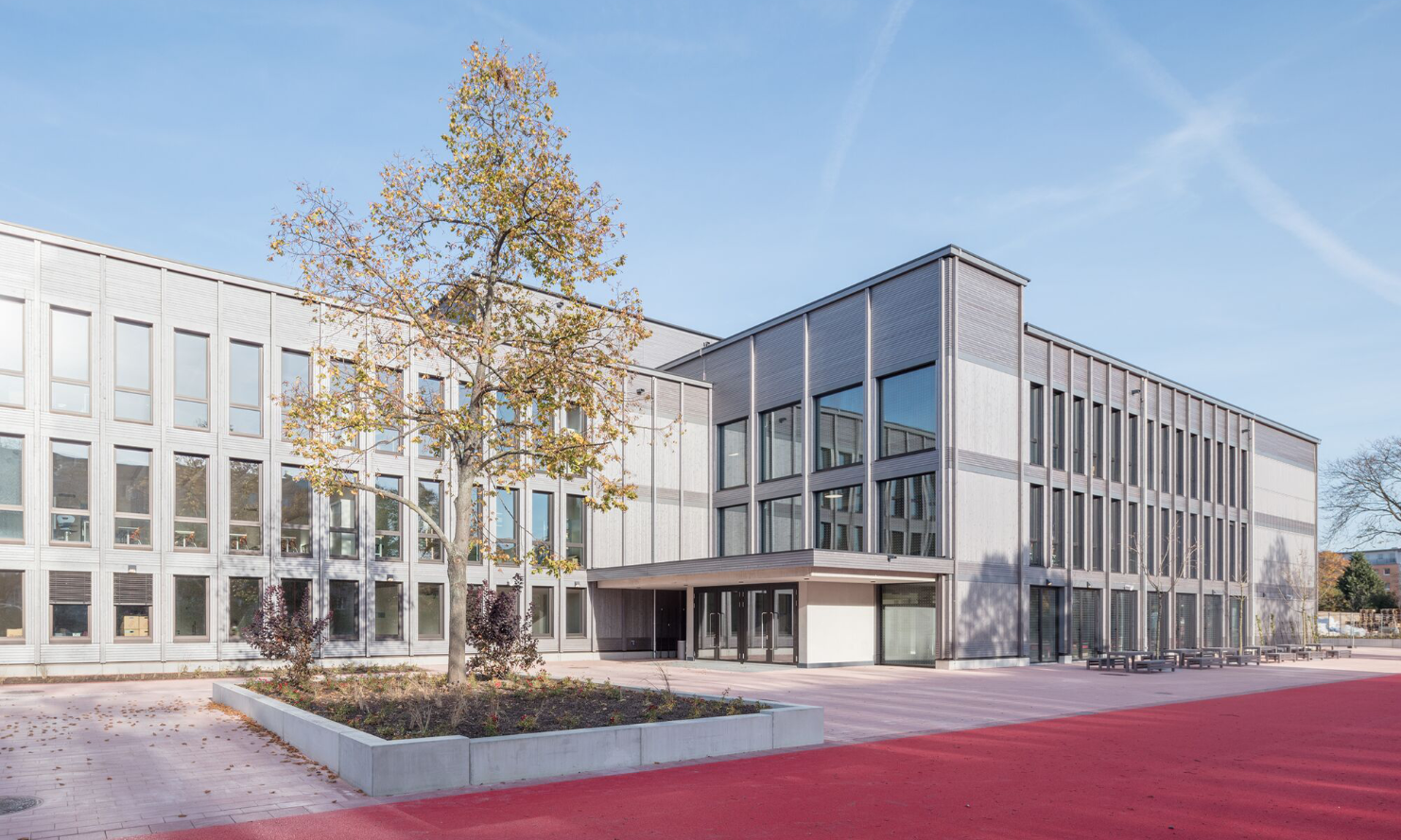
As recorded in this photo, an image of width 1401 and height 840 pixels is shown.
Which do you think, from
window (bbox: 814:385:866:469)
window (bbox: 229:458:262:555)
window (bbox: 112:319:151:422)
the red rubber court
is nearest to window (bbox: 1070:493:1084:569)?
window (bbox: 814:385:866:469)

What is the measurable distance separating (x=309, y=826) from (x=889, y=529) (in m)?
24.5

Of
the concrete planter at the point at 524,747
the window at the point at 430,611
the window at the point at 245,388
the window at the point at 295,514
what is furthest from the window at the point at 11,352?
the concrete planter at the point at 524,747

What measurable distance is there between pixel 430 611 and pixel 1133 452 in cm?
2660

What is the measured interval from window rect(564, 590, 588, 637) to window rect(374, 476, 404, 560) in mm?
6415

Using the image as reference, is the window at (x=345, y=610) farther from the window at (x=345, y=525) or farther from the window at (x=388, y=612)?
the window at (x=345, y=525)

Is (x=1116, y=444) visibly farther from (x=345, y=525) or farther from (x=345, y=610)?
(x=345, y=610)

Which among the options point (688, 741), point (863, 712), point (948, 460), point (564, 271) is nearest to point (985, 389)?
point (948, 460)

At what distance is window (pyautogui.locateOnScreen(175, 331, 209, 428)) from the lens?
1048 inches

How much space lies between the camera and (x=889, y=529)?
31.0m

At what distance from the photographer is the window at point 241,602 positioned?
2658cm

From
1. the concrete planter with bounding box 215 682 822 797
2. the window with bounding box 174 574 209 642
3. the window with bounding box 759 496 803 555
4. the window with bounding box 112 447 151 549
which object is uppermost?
the window with bounding box 112 447 151 549

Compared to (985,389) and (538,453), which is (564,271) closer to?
(538,453)

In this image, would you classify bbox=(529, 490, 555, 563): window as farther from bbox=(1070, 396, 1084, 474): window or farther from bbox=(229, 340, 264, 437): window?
bbox=(1070, 396, 1084, 474): window

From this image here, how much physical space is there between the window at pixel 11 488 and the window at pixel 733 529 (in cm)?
2259
